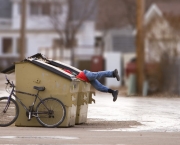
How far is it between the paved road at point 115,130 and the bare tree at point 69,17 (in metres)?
32.0

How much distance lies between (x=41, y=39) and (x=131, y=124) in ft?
149

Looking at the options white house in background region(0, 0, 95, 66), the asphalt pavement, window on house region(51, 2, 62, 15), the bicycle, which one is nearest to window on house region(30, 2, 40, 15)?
white house in background region(0, 0, 95, 66)

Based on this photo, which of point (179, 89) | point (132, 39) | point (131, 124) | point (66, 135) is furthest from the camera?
point (132, 39)

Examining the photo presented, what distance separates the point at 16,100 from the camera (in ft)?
44.2

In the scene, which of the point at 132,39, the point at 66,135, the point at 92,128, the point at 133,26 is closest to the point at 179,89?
the point at 92,128

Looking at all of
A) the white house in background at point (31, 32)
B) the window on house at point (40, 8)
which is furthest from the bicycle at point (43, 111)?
the white house in background at point (31, 32)

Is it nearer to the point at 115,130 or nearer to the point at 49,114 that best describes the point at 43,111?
the point at 49,114

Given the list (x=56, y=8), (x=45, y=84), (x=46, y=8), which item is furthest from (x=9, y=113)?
(x=46, y=8)

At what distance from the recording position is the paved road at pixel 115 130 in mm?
11141

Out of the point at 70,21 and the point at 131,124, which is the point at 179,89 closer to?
the point at 131,124

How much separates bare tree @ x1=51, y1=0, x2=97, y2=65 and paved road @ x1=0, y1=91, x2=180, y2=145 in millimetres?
32044

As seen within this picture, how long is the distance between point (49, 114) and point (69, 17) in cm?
3680

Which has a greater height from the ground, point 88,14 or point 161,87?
point 88,14

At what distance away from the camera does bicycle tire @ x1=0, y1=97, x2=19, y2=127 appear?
13.3 metres
